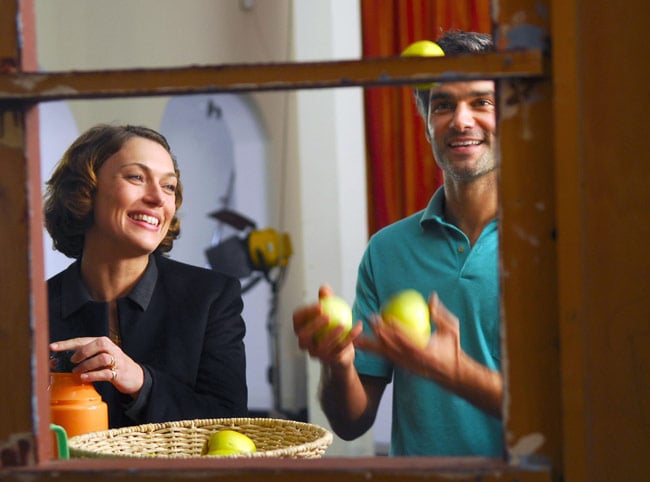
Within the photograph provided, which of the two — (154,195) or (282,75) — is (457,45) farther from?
(282,75)

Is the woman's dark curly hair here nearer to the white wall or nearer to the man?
the man

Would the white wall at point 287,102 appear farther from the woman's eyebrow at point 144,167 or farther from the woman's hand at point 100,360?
the woman's hand at point 100,360

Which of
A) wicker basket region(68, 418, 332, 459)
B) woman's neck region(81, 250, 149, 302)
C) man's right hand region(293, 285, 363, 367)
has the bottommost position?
wicker basket region(68, 418, 332, 459)

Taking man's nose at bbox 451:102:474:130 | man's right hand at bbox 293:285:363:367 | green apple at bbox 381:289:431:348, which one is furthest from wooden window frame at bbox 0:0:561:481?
man's nose at bbox 451:102:474:130

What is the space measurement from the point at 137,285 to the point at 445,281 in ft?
2.17

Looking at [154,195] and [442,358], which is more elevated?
[154,195]

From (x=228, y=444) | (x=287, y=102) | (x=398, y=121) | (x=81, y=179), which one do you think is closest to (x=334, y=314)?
(x=228, y=444)

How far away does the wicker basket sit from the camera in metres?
1.23

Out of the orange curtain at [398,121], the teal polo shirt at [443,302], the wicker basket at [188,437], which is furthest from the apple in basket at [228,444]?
the orange curtain at [398,121]

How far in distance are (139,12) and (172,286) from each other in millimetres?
2935

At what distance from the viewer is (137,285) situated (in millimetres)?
1861

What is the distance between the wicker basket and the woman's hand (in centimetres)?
12

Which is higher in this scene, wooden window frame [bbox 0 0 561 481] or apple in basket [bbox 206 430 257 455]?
wooden window frame [bbox 0 0 561 481]

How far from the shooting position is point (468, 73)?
26.2 inches
